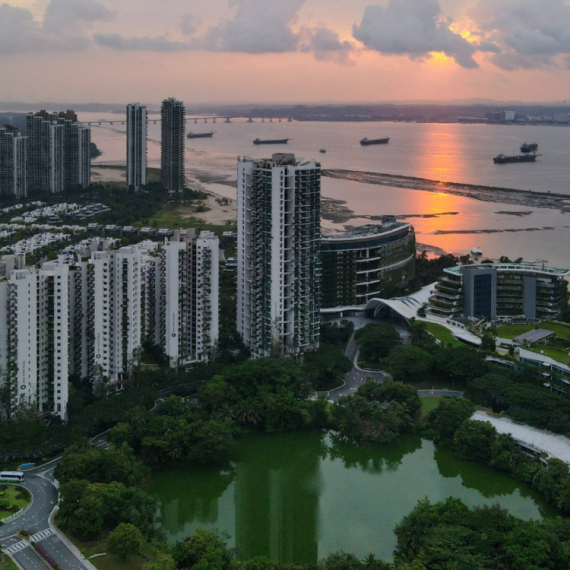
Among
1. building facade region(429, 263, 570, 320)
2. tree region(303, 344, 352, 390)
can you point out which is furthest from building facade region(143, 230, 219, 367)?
building facade region(429, 263, 570, 320)

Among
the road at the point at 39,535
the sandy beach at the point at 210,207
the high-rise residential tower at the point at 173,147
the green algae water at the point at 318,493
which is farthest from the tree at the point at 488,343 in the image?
the high-rise residential tower at the point at 173,147

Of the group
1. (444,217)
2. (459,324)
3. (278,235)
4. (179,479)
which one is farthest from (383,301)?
(444,217)

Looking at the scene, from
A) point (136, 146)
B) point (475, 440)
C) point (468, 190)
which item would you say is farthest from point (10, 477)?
point (468, 190)

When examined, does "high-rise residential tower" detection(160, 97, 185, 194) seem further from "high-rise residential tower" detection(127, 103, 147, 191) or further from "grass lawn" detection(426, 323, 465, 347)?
"grass lawn" detection(426, 323, 465, 347)

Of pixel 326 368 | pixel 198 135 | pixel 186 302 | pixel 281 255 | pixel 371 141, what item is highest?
pixel 198 135

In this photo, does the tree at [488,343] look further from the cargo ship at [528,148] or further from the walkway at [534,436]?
the cargo ship at [528,148]

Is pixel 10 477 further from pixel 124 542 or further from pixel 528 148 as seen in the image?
pixel 528 148
